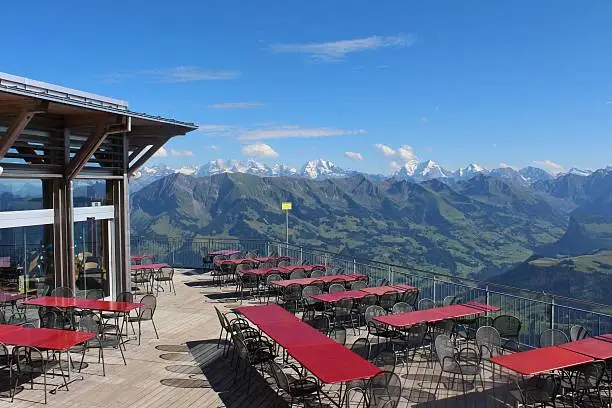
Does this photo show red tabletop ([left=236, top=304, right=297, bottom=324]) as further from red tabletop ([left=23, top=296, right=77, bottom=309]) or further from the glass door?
the glass door

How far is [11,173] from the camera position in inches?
364

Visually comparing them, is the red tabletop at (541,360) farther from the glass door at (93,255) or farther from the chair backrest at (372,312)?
the glass door at (93,255)

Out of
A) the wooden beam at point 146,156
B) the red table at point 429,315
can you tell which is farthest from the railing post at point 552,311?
the wooden beam at point 146,156

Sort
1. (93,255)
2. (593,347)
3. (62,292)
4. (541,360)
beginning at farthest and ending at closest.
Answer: (93,255), (62,292), (593,347), (541,360)

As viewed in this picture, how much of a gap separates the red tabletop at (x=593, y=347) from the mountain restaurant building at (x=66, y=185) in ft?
26.2

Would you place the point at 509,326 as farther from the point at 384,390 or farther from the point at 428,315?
the point at 384,390

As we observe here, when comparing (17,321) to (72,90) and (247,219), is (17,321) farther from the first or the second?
(247,219)

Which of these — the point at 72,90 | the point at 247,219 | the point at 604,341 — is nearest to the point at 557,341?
the point at 604,341

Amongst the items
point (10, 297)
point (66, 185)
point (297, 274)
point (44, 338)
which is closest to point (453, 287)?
point (297, 274)

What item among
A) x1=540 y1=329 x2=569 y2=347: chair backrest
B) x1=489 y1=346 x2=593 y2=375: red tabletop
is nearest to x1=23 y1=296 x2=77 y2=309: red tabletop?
x1=489 y1=346 x2=593 y2=375: red tabletop

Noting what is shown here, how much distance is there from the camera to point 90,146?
10086mm

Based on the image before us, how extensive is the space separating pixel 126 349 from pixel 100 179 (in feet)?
14.9

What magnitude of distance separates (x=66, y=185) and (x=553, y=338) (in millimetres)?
9177

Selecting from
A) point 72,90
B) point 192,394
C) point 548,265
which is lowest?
point 548,265
